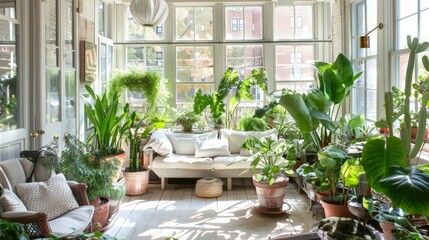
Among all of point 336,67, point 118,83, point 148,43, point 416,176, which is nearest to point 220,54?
point 148,43

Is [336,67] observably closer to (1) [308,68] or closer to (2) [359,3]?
(2) [359,3]

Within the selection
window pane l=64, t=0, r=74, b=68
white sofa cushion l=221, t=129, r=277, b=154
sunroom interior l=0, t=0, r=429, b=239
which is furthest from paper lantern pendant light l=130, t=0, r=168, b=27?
white sofa cushion l=221, t=129, r=277, b=154

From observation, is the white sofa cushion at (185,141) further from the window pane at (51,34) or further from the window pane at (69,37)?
the window pane at (51,34)

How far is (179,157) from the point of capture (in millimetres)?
5410

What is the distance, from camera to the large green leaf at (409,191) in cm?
192

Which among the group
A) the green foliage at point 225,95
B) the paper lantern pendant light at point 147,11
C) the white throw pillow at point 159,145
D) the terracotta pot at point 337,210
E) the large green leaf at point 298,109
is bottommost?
the terracotta pot at point 337,210

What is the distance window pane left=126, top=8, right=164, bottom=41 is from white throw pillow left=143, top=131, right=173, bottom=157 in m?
2.11

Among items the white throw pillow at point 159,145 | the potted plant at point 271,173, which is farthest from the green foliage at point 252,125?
the potted plant at point 271,173

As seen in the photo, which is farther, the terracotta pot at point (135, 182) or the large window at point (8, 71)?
the terracotta pot at point (135, 182)

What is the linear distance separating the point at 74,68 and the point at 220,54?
2.63 m

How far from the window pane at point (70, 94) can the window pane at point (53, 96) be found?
270mm

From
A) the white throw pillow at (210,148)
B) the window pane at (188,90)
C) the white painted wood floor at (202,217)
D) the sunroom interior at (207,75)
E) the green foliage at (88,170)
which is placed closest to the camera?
the green foliage at (88,170)

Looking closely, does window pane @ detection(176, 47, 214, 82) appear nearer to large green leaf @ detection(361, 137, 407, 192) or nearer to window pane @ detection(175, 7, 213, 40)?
window pane @ detection(175, 7, 213, 40)

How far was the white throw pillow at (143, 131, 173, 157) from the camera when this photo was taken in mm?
5273
